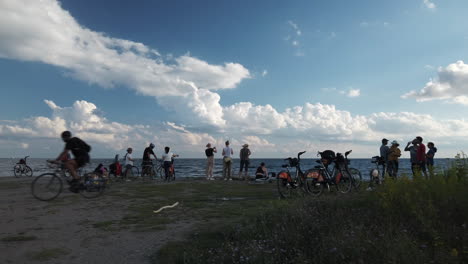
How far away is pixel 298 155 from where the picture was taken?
10.8 meters

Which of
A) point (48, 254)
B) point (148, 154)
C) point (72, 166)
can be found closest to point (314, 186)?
point (72, 166)

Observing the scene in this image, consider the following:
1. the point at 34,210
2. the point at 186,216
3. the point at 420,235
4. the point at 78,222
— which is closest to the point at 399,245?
the point at 420,235

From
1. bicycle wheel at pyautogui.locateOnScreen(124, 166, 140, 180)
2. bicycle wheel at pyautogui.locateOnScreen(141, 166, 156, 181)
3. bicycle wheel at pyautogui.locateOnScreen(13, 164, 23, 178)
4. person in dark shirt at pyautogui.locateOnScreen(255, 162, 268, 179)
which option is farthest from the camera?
bicycle wheel at pyautogui.locateOnScreen(13, 164, 23, 178)

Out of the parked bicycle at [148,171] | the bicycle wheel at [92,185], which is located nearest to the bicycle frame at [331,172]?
the bicycle wheel at [92,185]

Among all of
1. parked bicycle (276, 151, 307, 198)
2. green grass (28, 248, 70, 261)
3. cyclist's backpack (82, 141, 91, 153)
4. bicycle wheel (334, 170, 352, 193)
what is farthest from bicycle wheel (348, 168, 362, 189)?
green grass (28, 248, 70, 261)

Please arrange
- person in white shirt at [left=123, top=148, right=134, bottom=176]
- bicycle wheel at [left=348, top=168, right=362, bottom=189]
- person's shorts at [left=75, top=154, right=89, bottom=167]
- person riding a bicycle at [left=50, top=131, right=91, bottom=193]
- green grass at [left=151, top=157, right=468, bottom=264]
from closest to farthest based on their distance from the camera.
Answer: green grass at [left=151, top=157, right=468, bottom=264]
person riding a bicycle at [left=50, top=131, right=91, bottom=193]
person's shorts at [left=75, top=154, right=89, bottom=167]
bicycle wheel at [left=348, top=168, right=362, bottom=189]
person in white shirt at [left=123, top=148, right=134, bottom=176]

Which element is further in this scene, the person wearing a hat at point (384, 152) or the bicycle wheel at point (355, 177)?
the person wearing a hat at point (384, 152)

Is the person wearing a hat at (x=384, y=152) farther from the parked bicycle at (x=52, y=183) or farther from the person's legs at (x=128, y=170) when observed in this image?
the person's legs at (x=128, y=170)

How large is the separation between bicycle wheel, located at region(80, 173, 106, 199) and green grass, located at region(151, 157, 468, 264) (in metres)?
5.78

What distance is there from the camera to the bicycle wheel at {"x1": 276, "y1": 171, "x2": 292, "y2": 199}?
1078cm

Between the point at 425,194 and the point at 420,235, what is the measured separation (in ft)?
4.72

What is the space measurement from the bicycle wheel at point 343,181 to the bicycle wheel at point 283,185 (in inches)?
72.4

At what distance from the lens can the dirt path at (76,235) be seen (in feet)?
15.6

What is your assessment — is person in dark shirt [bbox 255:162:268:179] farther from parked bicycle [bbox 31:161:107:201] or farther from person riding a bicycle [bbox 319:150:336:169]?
parked bicycle [bbox 31:161:107:201]
